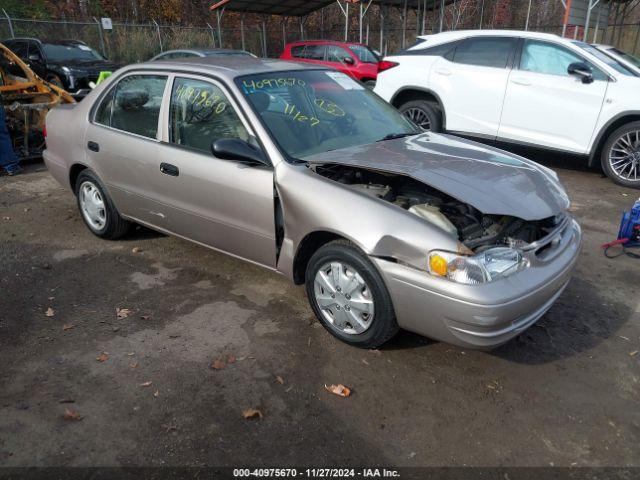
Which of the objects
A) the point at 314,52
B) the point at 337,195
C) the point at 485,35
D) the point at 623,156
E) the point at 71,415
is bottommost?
the point at 71,415

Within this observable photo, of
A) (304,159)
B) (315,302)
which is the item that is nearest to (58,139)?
(304,159)

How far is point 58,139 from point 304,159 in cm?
301

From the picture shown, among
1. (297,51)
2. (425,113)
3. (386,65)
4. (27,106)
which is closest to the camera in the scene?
(27,106)

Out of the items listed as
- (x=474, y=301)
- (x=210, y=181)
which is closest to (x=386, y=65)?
(x=210, y=181)

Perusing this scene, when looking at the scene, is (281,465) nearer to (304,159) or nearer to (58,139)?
(304,159)

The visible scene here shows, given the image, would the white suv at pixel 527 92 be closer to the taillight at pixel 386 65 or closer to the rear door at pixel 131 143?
the taillight at pixel 386 65

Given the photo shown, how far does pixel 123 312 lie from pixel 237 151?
4.90ft

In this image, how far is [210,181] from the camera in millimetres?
3672

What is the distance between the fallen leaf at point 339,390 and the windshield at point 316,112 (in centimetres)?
152

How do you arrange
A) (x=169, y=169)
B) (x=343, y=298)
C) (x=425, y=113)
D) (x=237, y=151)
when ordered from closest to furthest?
1. (x=343, y=298)
2. (x=237, y=151)
3. (x=169, y=169)
4. (x=425, y=113)

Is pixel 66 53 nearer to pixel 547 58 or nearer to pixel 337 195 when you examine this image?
pixel 547 58

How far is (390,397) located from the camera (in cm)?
286

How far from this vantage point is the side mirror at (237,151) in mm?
3287

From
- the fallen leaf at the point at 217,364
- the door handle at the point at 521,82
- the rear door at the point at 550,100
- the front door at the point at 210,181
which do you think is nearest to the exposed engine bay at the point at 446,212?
the front door at the point at 210,181
